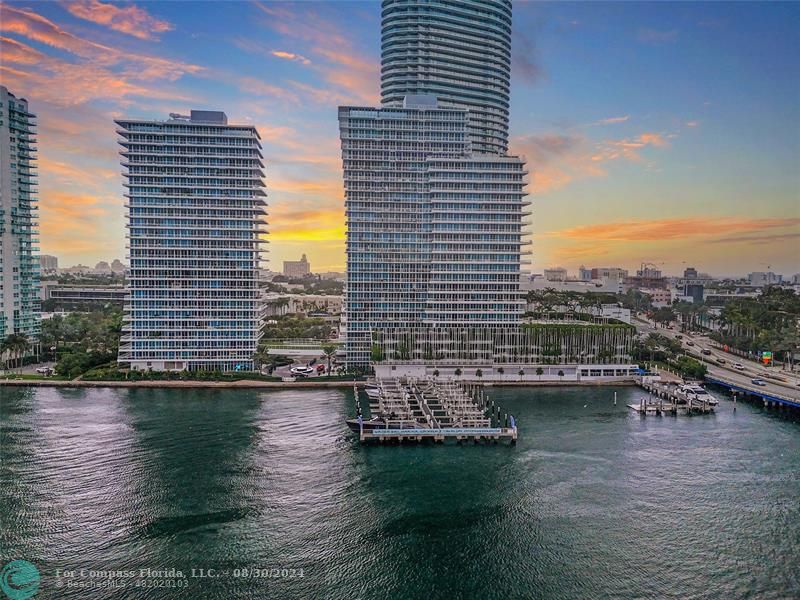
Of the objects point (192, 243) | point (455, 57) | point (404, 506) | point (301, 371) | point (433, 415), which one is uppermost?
point (455, 57)

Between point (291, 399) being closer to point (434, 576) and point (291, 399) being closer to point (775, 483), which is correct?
point (434, 576)

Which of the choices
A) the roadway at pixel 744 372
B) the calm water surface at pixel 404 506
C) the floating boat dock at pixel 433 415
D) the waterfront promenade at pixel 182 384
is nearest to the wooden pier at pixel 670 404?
the calm water surface at pixel 404 506

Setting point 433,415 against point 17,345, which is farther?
point 17,345

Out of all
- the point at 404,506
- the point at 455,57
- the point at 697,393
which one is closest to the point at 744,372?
the point at 697,393

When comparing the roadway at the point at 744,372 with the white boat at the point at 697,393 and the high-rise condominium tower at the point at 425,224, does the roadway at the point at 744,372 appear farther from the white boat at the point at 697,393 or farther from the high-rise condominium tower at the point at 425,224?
the high-rise condominium tower at the point at 425,224

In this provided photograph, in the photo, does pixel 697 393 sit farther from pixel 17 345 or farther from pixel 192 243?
pixel 17 345

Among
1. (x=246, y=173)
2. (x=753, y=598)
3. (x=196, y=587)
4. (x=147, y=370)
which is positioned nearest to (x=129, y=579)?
(x=196, y=587)

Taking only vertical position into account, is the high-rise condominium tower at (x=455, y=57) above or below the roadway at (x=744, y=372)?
above
